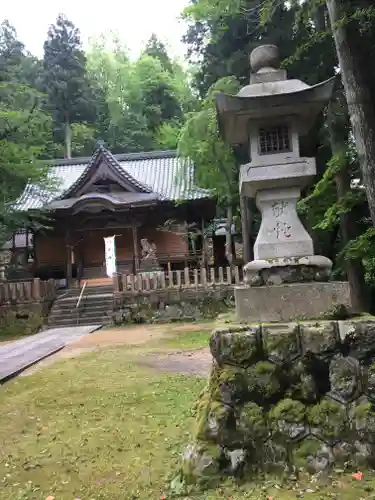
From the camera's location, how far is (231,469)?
11.1 feet

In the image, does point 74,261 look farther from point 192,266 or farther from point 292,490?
point 292,490

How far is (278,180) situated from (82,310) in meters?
13.2

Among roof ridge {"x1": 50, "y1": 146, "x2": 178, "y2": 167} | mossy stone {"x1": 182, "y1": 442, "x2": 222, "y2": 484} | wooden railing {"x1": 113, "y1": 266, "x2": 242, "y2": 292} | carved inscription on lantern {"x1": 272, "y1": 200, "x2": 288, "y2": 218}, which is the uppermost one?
roof ridge {"x1": 50, "y1": 146, "x2": 178, "y2": 167}

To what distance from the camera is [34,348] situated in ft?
35.6

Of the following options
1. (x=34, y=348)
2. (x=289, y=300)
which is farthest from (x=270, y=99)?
(x=34, y=348)

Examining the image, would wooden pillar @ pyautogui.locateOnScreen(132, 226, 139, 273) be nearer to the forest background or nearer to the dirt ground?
the forest background

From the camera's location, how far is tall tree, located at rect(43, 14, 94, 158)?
113 feet

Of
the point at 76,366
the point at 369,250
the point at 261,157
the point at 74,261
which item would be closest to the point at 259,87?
the point at 261,157

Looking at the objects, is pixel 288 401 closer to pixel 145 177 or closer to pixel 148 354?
pixel 148 354

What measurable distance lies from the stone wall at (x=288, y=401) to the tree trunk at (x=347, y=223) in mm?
5420

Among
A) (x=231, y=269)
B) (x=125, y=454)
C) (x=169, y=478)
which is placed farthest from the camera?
(x=231, y=269)

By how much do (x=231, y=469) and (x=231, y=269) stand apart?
13061 mm

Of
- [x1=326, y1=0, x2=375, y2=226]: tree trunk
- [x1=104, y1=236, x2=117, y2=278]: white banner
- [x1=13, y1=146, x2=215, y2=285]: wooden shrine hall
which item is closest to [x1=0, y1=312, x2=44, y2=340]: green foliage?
[x1=13, y1=146, x2=215, y2=285]: wooden shrine hall

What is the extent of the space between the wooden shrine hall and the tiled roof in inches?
2.6
